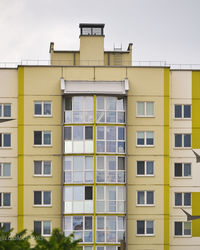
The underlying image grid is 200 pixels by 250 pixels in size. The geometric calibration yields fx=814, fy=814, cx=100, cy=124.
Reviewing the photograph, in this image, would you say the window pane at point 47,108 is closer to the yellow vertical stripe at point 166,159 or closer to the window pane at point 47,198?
the window pane at point 47,198

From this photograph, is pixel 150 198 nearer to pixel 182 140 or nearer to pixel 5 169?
pixel 182 140

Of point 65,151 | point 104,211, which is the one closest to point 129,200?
point 104,211

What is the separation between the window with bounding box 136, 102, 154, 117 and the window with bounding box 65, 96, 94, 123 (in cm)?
376

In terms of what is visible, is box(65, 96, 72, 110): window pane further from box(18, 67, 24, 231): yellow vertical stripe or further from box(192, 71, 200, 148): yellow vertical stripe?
box(192, 71, 200, 148): yellow vertical stripe

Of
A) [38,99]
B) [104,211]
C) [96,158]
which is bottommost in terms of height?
[104,211]

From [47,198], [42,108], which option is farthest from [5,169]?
[42,108]

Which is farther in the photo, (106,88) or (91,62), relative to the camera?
(91,62)

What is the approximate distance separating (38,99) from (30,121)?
1766 millimetres

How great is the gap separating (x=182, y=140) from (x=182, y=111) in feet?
7.36

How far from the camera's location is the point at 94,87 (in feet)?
200

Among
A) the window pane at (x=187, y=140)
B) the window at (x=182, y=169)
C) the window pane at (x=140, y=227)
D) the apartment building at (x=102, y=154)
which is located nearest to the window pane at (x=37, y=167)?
the apartment building at (x=102, y=154)

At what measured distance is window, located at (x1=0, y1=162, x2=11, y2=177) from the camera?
61.6 meters

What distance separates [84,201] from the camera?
197ft

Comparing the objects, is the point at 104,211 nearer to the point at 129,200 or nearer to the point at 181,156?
the point at 129,200
